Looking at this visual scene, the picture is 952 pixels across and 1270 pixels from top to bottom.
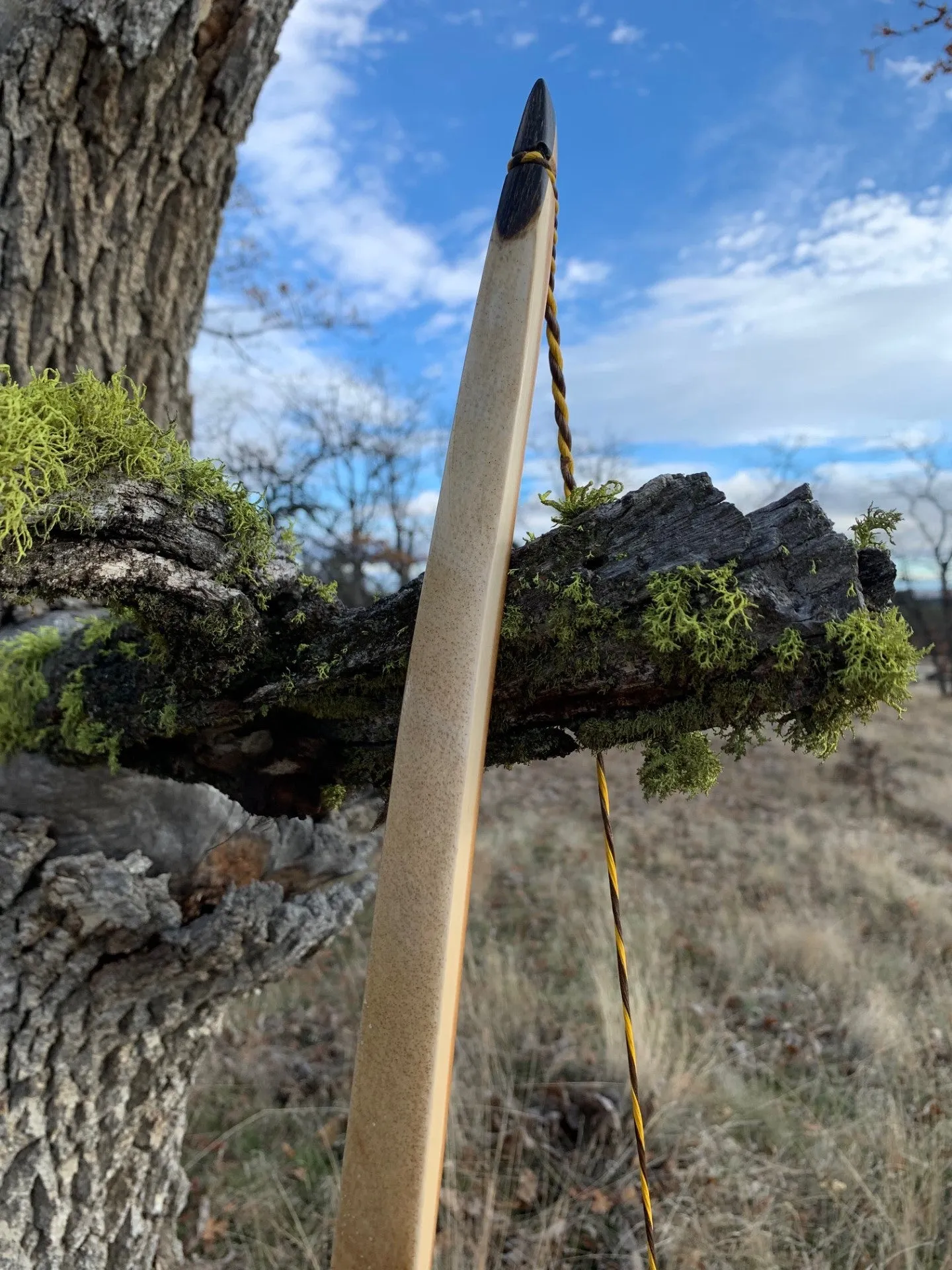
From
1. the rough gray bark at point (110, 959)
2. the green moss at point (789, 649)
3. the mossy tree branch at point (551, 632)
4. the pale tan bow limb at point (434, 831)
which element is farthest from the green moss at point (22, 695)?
the green moss at point (789, 649)

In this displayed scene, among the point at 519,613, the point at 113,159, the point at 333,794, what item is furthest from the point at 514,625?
the point at 113,159

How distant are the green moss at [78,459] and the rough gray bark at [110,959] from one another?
81 cm

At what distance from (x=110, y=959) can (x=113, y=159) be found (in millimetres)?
2456

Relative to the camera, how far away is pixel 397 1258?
1073 millimetres

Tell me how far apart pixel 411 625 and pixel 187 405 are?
244 centimetres

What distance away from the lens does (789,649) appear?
41.5 inches

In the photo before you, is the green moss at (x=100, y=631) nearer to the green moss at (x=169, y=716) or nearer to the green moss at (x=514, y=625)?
the green moss at (x=169, y=716)

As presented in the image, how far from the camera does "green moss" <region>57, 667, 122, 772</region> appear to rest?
5.34 ft

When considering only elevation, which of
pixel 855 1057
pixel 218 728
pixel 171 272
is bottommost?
pixel 855 1057

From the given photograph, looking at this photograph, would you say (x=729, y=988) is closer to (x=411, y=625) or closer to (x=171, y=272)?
(x=411, y=625)

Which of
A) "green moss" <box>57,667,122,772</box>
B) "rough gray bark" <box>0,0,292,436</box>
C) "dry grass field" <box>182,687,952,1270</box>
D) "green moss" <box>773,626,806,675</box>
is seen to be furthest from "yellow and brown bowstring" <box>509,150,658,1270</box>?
"rough gray bark" <box>0,0,292,436</box>

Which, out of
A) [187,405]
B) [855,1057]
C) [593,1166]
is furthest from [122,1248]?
[855,1057]

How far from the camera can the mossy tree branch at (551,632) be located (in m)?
1.07

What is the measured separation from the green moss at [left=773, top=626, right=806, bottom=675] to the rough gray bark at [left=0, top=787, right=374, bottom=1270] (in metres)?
1.26
